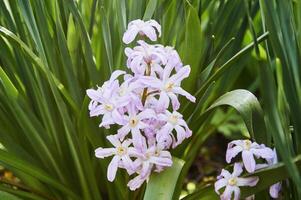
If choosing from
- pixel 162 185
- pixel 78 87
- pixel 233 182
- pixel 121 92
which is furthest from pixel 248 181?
pixel 78 87

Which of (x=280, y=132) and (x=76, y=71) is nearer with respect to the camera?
(x=280, y=132)

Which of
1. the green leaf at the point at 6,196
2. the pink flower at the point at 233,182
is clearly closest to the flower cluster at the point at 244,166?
the pink flower at the point at 233,182

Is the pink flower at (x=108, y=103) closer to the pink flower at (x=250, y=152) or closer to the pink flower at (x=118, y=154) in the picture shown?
the pink flower at (x=118, y=154)

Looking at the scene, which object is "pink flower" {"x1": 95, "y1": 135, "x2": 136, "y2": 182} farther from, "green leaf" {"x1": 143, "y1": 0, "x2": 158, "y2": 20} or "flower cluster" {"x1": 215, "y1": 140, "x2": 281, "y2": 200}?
"green leaf" {"x1": 143, "y1": 0, "x2": 158, "y2": 20}

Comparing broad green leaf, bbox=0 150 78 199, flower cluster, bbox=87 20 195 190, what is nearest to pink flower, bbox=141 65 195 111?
flower cluster, bbox=87 20 195 190

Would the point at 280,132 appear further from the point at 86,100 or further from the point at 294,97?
the point at 86,100

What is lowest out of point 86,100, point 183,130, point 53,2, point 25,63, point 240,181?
point 240,181

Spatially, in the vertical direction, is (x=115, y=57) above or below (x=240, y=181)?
above

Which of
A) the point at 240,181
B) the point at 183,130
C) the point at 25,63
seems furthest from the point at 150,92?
the point at 25,63
